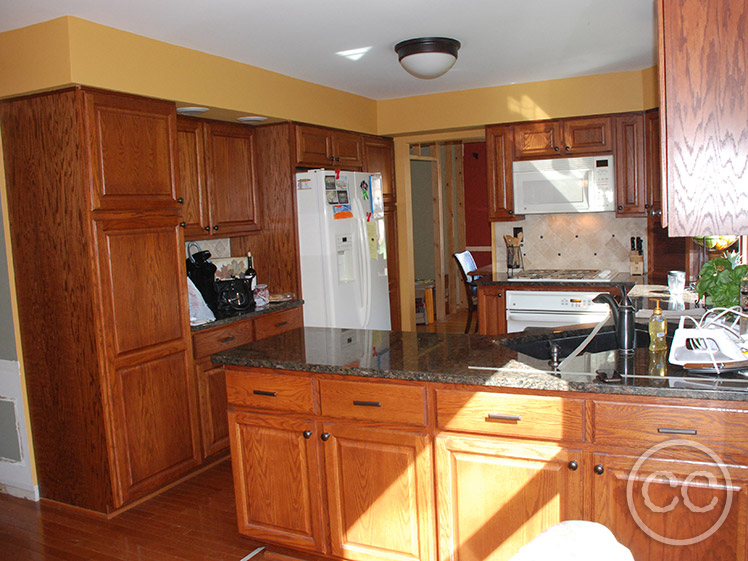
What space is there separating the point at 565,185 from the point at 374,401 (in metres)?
3.30

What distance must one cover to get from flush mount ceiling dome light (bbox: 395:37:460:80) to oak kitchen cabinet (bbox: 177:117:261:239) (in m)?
1.31

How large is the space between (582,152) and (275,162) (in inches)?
91.7

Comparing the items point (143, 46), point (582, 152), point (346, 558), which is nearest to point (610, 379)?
point (346, 558)

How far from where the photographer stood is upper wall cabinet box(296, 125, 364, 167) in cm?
458

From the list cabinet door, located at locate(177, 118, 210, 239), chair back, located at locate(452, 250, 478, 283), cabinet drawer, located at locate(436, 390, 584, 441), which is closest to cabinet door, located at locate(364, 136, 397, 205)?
chair back, located at locate(452, 250, 478, 283)

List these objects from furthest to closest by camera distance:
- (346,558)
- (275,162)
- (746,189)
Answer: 1. (275,162)
2. (346,558)
3. (746,189)

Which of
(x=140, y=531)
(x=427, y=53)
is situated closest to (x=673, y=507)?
(x=140, y=531)

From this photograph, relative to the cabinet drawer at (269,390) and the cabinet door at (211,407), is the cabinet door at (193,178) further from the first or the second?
the cabinet drawer at (269,390)

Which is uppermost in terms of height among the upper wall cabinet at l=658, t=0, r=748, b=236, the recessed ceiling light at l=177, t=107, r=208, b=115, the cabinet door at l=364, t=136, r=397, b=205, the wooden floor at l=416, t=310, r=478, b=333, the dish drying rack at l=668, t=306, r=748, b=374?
the recessed ceiling light at l=177, t=107, r=208, b=115

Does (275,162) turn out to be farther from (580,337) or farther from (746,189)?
(746,189)

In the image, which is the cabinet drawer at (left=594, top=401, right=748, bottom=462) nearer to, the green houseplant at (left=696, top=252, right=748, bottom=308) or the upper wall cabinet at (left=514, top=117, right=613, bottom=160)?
the green houseplant at (left=696, top=252, right=748, bottom=308)

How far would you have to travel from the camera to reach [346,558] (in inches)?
98.0

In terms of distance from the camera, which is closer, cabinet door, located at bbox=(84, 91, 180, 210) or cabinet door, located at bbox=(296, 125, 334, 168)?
cabinet door, located at bbox=(84, 91, 180, 210)

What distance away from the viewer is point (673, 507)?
6.41 feet
